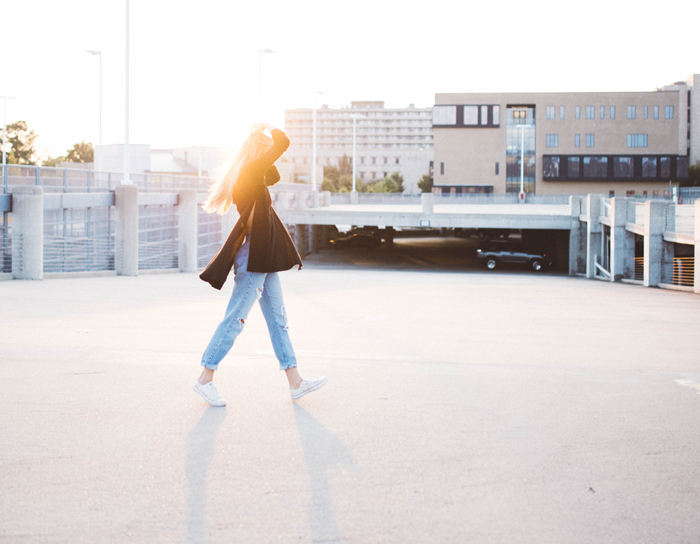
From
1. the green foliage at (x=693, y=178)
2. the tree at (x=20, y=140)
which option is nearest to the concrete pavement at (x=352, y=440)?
the green foliage at (x=693, y=178)

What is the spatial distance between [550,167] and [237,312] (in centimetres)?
8443

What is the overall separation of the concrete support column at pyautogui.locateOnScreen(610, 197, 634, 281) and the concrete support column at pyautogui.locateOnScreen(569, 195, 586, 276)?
761cm

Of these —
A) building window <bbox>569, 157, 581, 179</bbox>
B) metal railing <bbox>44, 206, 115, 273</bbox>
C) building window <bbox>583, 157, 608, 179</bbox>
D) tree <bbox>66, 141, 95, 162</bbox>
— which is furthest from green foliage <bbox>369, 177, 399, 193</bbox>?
metal railing <bbox>44, 206, 115, 273</bbox>

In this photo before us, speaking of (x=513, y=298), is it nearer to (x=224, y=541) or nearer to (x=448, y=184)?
(x=224, y=541)

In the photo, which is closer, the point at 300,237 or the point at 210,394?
the point at 210,394

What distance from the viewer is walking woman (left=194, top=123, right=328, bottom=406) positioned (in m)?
4.66

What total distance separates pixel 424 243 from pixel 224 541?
59.1 meters

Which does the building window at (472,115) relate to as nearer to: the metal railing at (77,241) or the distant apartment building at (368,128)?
the metal railing at (77,241)

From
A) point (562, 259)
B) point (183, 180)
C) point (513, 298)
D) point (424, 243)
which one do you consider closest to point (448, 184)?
point (424, 243)

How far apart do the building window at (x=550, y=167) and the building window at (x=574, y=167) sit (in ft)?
5.07

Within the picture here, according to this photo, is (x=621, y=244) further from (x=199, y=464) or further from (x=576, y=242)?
(x=199, y=464)

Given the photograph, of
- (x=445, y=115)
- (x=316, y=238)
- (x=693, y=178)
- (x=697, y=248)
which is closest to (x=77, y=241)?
(x=697, y=248)

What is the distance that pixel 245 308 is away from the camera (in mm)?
4742

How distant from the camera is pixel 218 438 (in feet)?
13.3
